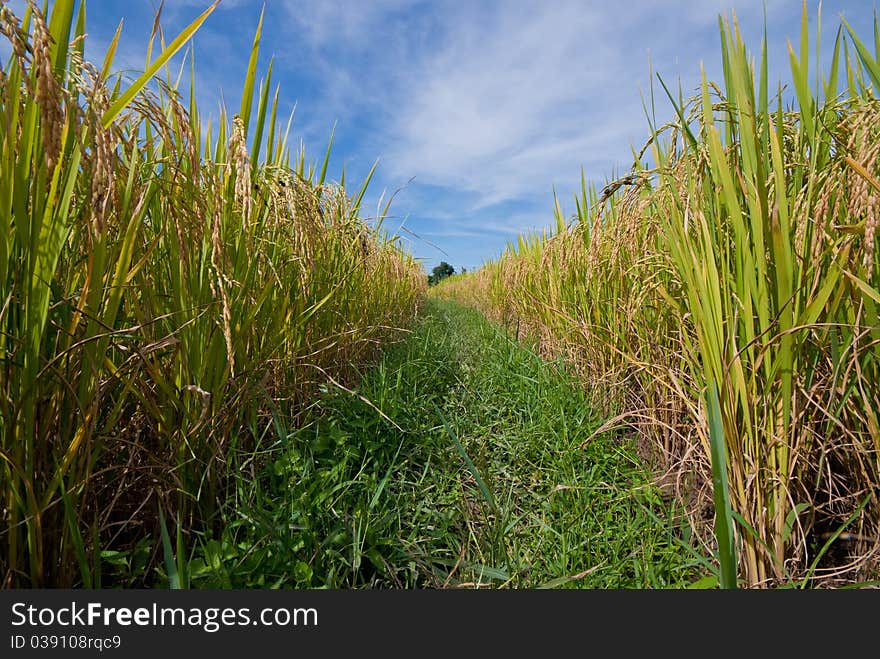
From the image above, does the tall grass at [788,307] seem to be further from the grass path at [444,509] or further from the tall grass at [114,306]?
the tall grass at [114,306]

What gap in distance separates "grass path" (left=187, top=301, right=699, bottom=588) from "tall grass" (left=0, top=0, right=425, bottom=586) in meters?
0.21

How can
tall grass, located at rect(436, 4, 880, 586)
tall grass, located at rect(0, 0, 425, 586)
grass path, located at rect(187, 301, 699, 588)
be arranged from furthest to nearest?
grass path, located at rect(187, 301, 699, 588), tall grass, located at rect(436, 4, 880, 586), tall grass, located at rect(0, 0, 425, 586)

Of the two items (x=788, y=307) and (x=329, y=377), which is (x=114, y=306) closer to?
(x=329, y=377)

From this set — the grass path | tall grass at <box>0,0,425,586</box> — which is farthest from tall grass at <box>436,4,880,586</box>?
tall grass at <box>0,0,425,586</box>

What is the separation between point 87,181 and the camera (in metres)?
0.88

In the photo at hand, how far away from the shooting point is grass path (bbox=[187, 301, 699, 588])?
1.18 meters

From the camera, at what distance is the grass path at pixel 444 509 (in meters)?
1.18

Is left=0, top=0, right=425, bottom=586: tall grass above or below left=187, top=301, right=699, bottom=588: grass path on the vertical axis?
above

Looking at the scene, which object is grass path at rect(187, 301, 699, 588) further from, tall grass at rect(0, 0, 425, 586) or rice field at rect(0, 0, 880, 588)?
tall grass at rect(0, 0, 425, 586)


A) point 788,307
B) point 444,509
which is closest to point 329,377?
point 444,509

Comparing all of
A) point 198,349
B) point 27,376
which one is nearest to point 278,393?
point 198,349

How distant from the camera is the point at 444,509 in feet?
5.28

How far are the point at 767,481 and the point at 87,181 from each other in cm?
165

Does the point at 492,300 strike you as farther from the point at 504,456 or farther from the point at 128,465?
the point at 128,465
